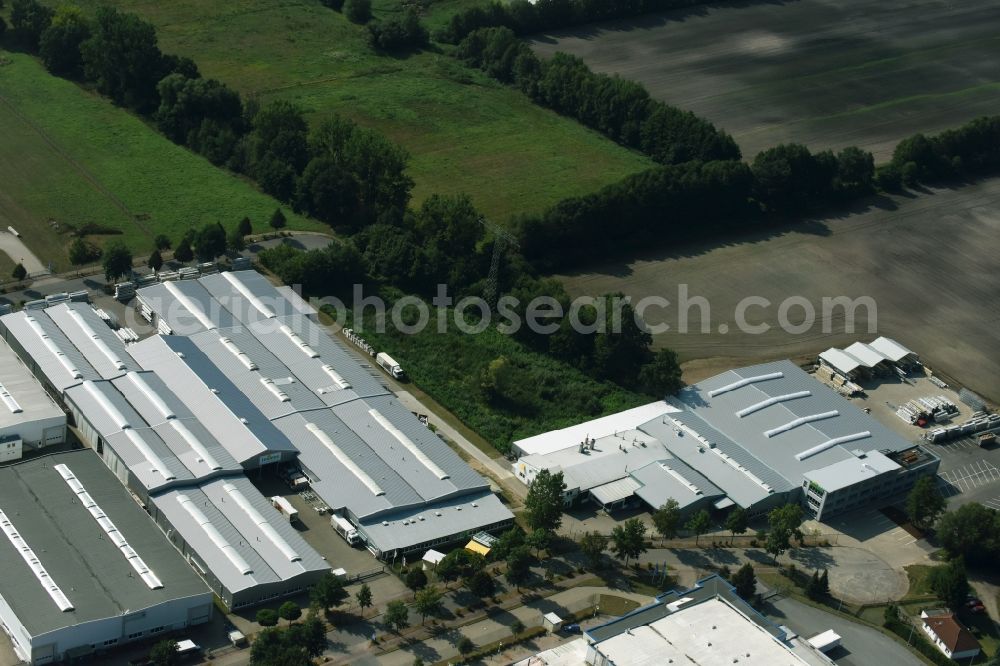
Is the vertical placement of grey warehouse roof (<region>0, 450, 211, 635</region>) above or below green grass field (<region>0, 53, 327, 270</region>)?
below

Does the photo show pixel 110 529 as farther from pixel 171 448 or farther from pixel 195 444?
pixel 195 444

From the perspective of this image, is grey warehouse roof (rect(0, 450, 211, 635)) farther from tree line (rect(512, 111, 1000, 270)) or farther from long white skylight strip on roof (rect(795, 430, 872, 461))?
tree line (rect(512, 111, 1000, 270))

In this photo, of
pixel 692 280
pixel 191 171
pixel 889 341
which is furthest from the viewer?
pixel 191 171

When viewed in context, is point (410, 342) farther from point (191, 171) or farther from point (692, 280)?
point (191, 171)

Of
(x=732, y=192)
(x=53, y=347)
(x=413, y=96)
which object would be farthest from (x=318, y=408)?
(x=413, y=96)

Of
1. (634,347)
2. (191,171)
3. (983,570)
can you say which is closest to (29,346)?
(191,171)

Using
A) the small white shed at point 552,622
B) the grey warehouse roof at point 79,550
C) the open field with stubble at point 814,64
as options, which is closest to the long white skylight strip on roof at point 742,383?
the small white shed at point 552,622

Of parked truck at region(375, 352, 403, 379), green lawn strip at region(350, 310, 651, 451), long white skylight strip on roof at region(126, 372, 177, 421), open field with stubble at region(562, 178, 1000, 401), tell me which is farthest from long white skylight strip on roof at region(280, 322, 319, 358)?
open field with stubble at region(562, 178, 1000, 401)
